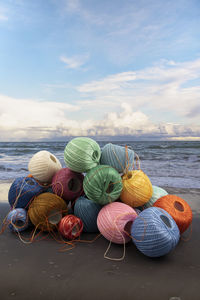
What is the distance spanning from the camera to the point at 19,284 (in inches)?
80.6

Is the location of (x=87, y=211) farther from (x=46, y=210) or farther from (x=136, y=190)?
(x=136, y=190)

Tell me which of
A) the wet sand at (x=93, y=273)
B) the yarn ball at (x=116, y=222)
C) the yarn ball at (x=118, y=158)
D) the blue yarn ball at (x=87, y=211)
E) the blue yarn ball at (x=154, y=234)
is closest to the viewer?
the wet sand at (x=93, y=273)

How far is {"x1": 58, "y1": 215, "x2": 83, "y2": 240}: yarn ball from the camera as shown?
9.58ft

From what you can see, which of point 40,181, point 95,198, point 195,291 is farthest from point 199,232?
point 40,181

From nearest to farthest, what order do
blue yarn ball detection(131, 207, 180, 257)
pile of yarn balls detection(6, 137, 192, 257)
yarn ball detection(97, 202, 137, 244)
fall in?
blue yarn ball detection(131, 207, 180, 257), pile of yarn balls detection(6, 137, 192, 257), yarn ball detection(97, 202, 137, 244)

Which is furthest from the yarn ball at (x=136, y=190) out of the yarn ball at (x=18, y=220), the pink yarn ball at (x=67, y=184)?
the yarn ball at (x=18, y=220)

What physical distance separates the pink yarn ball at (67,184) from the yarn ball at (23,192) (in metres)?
0.31

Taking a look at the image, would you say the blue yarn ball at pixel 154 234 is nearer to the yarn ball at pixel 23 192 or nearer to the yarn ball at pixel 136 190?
the yarn ball at pixel 136 190

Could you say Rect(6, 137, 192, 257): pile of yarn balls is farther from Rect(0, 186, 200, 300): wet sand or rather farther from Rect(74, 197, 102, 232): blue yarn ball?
Rect(0, 186, 200, 300): wet sand

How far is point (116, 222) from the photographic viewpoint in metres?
2.72

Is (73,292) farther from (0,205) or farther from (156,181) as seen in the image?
(156,181)

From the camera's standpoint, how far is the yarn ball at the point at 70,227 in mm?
2921

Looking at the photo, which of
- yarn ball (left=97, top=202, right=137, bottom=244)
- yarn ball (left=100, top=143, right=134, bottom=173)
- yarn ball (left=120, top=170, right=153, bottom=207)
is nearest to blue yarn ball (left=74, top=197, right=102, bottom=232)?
yarn ball (left=97, top=202, right=137, bottom=244)

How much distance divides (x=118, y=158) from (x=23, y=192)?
4.93 ft
